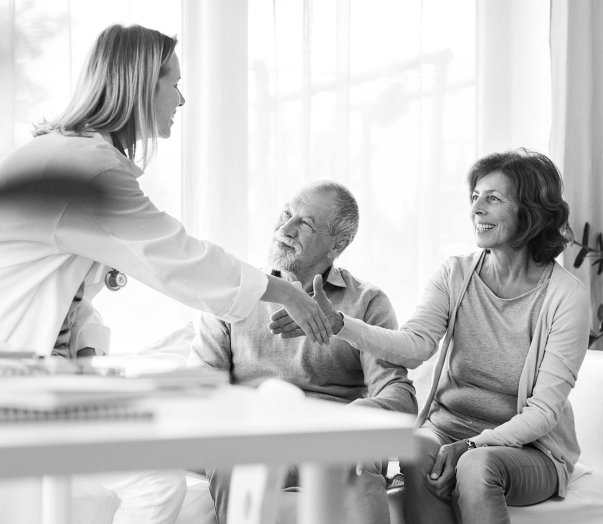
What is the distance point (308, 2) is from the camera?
322 centimetres

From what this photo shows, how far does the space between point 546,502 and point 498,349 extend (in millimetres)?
382

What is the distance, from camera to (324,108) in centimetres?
327

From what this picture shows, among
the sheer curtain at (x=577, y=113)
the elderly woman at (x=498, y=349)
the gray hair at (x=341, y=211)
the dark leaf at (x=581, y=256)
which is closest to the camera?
the elderly woman at (x=498, y=349)

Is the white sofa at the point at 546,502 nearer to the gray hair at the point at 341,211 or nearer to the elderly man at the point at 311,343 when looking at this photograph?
the elderly man at the point at 311,343

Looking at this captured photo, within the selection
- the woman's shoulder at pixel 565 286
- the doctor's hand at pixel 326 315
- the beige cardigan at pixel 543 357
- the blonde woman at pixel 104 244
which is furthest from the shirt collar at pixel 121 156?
the woman's shoulder at pixel 565 286

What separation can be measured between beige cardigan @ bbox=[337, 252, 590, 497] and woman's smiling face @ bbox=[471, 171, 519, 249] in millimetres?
150

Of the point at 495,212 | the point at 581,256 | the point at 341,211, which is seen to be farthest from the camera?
the point at 581,256

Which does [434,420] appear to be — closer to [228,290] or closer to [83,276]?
[228,290]

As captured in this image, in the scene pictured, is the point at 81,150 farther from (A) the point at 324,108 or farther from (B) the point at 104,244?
(A) the point at 324,108

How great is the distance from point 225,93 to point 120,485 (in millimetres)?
1567

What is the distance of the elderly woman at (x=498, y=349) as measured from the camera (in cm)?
202

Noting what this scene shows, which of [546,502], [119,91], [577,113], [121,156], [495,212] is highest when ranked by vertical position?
[577,113]

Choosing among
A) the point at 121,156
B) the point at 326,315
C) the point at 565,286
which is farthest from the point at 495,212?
the point at 121,156

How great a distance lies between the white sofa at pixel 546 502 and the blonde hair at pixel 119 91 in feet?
2.30
